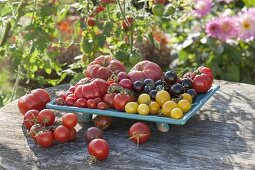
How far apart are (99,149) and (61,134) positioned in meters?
0.20

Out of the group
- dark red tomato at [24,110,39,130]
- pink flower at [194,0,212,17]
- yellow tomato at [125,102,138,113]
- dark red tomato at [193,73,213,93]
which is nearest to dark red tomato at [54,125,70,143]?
dark red tomato at [24,110,39,130]

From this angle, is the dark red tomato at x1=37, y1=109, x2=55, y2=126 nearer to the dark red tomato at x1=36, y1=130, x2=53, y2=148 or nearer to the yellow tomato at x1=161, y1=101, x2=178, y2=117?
the dark red tomato at x1=36, y1=130, x2=53, y2=148

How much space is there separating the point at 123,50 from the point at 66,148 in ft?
3.27

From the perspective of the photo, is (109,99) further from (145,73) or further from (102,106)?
(145,73)

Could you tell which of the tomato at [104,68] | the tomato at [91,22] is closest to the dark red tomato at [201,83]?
the tomato at [104,68]

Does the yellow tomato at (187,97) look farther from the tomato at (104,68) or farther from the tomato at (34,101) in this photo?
the tomato at (34,101)

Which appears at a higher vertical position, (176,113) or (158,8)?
(158,8)

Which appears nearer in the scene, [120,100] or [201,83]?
[120,100]

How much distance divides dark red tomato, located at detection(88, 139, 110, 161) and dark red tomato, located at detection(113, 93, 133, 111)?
199 mm

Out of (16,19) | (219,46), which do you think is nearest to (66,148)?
(16,19)

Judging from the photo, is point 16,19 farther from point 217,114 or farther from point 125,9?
point 217,114

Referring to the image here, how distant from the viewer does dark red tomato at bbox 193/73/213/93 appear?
2193 millimetres

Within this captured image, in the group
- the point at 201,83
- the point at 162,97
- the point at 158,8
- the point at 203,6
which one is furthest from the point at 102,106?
the point at 203,6

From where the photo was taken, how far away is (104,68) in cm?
230
